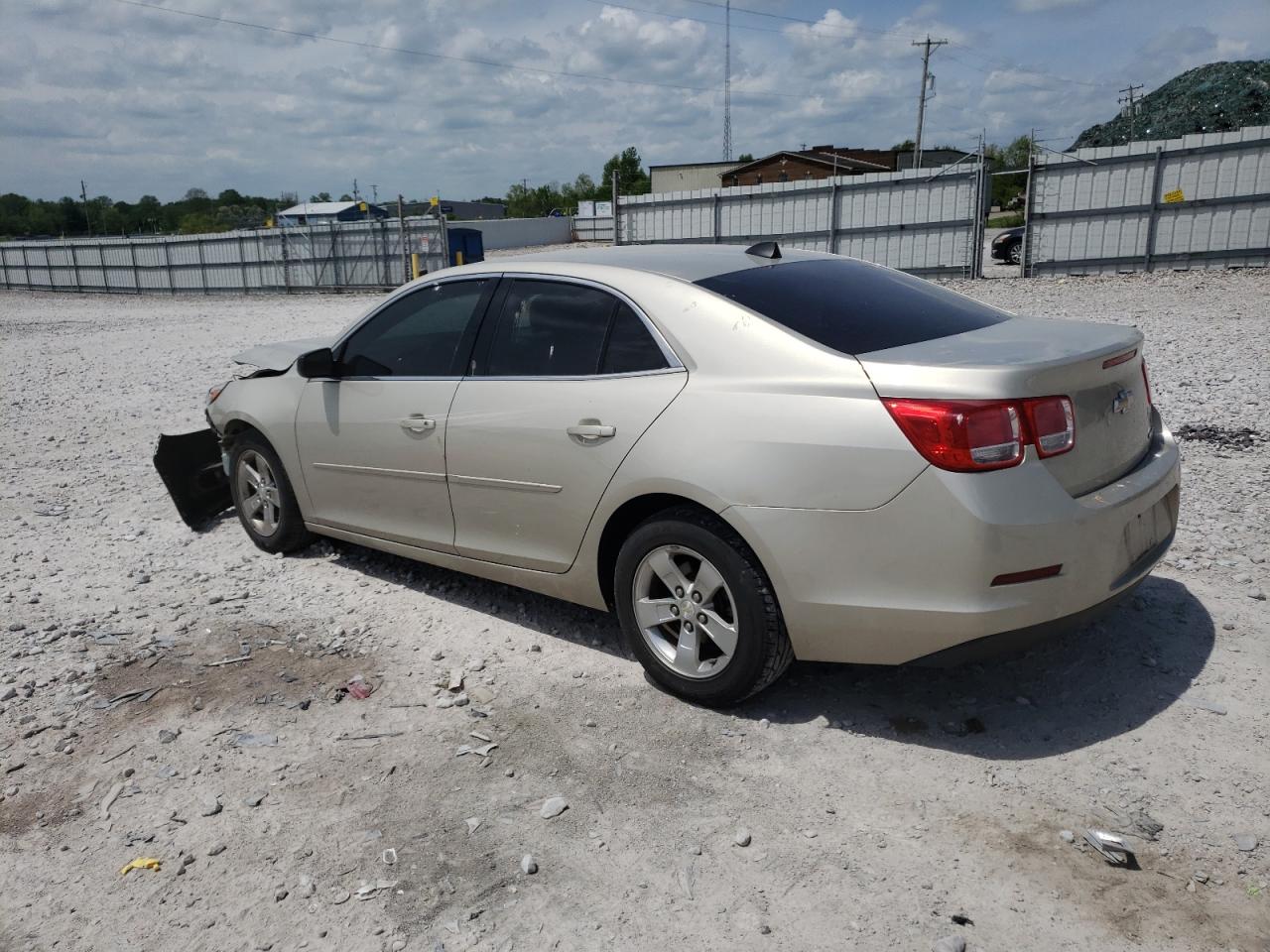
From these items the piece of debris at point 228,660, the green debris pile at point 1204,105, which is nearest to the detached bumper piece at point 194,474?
the piece of debris at point 228,660

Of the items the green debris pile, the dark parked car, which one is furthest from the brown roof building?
the dark parked car

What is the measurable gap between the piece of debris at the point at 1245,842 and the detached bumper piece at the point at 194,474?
5.51 metres

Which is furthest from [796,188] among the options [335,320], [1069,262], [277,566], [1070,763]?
[1070,763]

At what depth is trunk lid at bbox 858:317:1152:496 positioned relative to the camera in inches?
119

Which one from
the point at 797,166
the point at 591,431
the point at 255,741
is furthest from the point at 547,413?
the point at 797,166

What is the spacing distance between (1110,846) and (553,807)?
5.36 ft

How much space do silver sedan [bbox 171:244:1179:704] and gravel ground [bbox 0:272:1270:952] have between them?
39 cm

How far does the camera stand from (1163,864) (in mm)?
2730

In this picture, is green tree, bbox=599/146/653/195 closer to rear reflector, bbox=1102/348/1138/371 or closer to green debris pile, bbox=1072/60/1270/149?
green debris pile, bbox=1072/60/1270/149

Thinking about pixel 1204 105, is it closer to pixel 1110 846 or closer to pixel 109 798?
pixel 1110 846

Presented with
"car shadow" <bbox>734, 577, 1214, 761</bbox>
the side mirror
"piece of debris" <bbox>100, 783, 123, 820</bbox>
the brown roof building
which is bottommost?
"piece of debris" <bbox>100, 783, 123, 820</bbox>

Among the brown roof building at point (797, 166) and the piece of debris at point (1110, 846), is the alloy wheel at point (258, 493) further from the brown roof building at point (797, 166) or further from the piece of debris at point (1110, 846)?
the brown roof building at point (797, 166)

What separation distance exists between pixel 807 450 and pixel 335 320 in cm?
1968

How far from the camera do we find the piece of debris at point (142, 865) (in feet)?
9.60
